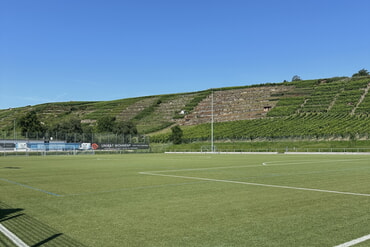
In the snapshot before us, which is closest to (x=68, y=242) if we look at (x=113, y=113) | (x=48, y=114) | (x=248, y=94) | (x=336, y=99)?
(x=336, y=99)

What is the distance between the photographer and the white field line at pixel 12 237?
5418mm

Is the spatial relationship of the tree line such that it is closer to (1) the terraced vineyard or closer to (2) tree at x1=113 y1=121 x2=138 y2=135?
(2) tree at x1=113 y1=121 x2=138 y2=135

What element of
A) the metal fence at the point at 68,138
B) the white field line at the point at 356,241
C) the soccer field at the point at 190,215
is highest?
the metal fence at the point at 68,138

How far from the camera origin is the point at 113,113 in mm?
140750

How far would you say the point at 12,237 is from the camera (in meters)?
5.84

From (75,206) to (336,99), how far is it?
100 meters

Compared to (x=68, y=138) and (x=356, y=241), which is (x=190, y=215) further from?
(x=68, y=138)

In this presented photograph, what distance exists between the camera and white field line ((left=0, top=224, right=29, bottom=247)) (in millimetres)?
5418

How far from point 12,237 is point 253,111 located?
10763 centimetres

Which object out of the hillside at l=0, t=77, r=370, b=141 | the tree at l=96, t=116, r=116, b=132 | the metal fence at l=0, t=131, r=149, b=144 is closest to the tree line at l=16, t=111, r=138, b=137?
the tree at l=96, t=116, r=116, b=132

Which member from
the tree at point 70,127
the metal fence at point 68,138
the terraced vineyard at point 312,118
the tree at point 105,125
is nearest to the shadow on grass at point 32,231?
the metal fence at point 68,138

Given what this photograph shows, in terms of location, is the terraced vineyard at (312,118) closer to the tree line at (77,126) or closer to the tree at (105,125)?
the tree line at (77,126)

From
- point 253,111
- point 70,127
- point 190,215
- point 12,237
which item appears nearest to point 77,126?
point 70,127

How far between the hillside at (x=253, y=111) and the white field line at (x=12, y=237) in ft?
183
